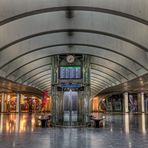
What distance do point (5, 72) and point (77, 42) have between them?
393 inches

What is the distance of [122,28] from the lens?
1975cm

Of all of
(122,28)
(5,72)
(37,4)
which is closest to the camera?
(37,4)

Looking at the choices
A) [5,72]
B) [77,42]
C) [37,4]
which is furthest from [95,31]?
[5,72]

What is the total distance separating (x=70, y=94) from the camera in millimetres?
22344

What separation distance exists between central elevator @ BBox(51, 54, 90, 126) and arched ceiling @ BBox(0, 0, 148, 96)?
290cm

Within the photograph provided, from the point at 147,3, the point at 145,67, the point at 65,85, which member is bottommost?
the point at 65,85

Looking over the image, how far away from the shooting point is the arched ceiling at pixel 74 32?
1598 centimetres

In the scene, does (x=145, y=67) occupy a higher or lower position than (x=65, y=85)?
higher

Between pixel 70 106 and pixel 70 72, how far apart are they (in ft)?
9.48

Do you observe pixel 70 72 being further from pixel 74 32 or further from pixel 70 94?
pixel 74 32

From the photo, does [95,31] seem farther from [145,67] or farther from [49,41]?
[145,67]

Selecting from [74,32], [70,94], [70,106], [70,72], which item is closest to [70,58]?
[70,72]

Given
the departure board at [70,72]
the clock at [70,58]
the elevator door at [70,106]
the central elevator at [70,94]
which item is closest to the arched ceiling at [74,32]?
the clock at [70,58]

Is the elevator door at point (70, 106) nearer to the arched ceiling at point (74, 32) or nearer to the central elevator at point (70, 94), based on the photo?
the central elevator at point (70, 94)
